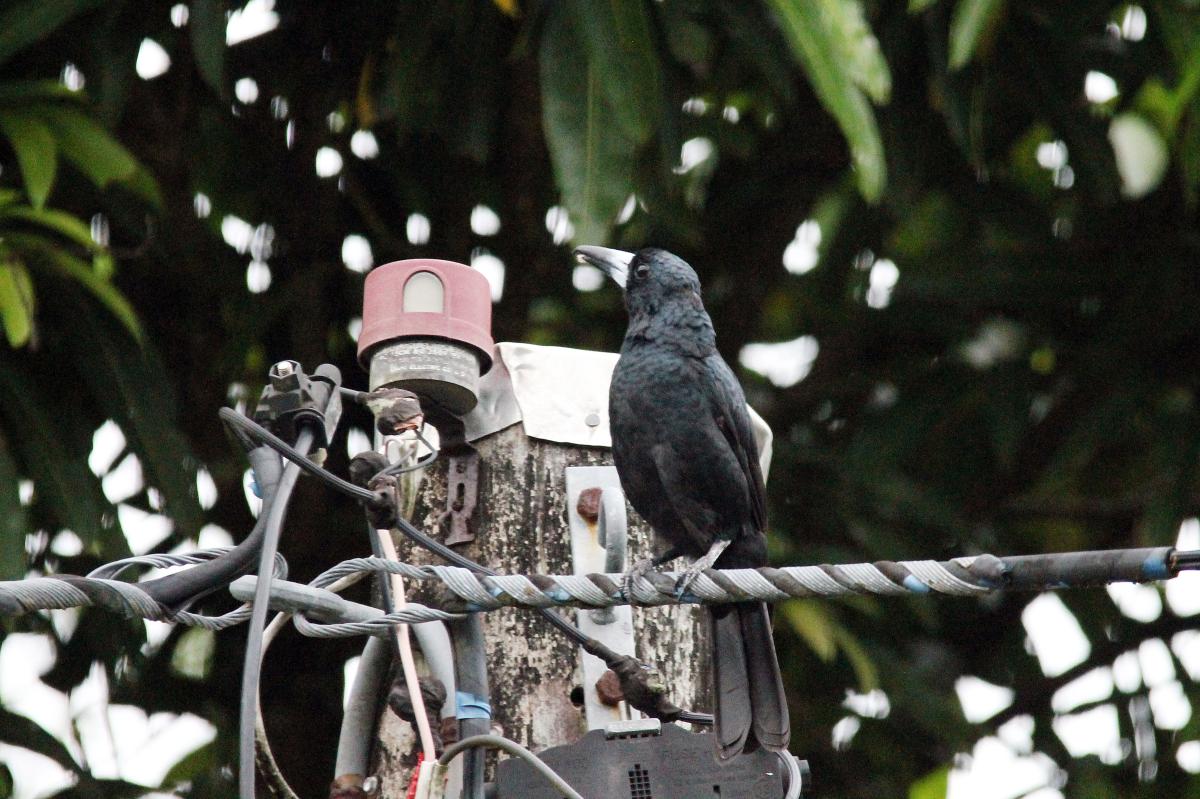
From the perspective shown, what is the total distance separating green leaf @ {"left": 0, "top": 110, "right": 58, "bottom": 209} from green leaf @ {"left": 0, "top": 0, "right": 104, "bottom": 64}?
15 centimetres

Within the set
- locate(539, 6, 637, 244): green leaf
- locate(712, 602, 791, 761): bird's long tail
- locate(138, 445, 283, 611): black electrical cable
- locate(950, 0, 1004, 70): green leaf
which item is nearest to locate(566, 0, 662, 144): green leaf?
locate(539, 6, 637, 244): green leaf

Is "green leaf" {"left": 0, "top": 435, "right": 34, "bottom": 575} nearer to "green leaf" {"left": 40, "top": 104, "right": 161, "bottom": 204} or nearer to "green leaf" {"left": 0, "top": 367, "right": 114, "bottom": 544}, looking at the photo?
"green leaf" {"left": 0, "top": 367, "right": 114, "bottom": 544}

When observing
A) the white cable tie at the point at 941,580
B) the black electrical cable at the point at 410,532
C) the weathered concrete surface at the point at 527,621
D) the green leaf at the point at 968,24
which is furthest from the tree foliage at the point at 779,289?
the white cable tie at the point at 941,580

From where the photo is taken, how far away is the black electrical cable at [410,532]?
277 centimetres

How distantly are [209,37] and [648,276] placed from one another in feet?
3.75

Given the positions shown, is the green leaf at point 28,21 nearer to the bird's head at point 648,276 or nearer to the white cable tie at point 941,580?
the bird's head at point 648,276

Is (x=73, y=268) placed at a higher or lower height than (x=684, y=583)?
higher

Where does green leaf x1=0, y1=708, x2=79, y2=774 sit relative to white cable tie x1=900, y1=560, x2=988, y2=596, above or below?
above

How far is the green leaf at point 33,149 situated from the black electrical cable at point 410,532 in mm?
1151

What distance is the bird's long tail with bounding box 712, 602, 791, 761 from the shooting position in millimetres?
3312

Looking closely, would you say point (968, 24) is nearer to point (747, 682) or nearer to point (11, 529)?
point (747, 682)

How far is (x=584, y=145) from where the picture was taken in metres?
3.71

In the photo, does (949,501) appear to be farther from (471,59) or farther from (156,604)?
(156,604)

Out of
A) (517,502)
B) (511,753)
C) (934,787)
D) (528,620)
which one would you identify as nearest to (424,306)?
(517,502)
